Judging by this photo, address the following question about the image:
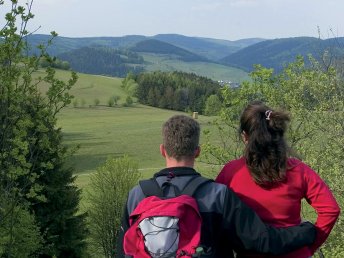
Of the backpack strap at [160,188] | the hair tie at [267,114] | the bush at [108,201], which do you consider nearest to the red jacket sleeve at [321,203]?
the hair tie at [267,114]

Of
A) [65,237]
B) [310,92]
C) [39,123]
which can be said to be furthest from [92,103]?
[39,123]

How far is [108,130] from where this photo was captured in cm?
8694

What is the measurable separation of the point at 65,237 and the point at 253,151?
1980 centimetres

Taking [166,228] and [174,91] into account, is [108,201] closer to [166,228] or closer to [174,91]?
[166,228]

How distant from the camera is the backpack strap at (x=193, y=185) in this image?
3289mm

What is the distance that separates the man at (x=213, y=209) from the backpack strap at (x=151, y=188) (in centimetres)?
4

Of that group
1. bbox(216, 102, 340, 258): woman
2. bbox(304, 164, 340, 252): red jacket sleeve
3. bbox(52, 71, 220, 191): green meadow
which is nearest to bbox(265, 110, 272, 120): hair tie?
bbox(216, 102, 340, 258): woman

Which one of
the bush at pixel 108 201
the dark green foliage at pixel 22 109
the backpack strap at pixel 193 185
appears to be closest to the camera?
the backpack strap at pixel 193 185

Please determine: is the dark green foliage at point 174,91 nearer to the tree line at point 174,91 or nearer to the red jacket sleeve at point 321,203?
the tree line at point 174,91

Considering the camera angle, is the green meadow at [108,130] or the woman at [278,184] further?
the green meadow at [108,130]

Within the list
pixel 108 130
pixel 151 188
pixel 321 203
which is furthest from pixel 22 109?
pixel 108 130

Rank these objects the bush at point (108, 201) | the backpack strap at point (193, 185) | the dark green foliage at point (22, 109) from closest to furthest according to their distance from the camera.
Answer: the backpack strap at point (193, 185) → the dark green foliage at point (22, 109) → the bush at point (108, 201)

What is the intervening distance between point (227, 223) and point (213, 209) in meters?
0.13

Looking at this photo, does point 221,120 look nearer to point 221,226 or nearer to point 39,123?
point 39,123
